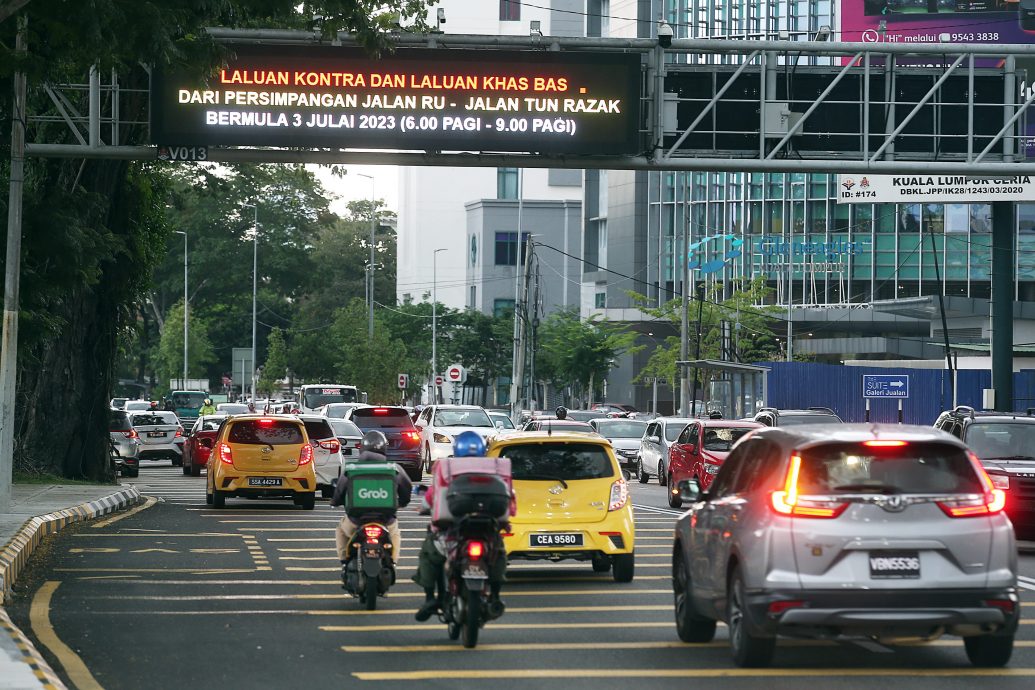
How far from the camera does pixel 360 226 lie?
5576 inches

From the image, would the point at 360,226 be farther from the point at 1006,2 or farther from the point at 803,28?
the point at 1006,2

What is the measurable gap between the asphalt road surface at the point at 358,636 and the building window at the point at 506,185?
90577mm

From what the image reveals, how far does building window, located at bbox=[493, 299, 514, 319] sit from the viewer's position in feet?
311

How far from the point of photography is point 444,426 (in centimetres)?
4025

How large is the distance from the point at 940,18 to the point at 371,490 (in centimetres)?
6906

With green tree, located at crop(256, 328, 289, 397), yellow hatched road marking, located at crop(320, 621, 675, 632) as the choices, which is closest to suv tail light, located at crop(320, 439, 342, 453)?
yellow hatched road marking, located at crop(320, 621, 675, 632)

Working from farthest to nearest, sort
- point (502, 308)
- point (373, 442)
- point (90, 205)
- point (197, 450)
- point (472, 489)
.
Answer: point (502, 308), point (197, 450), point (90, 205), point (373, 442), point (472, 489)

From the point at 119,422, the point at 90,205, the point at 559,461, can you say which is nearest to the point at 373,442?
the point at 559,461

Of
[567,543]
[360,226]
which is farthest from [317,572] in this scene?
[360,226]

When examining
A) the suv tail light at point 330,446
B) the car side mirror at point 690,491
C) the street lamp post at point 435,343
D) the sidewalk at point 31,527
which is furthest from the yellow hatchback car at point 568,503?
the street lamp post at point 435,343

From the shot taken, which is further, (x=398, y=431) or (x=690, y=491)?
(x=398, y=431)

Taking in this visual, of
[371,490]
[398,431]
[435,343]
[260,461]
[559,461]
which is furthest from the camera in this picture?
[435,343]

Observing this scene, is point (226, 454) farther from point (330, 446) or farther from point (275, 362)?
point (275, 362)

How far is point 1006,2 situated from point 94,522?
62.4m
